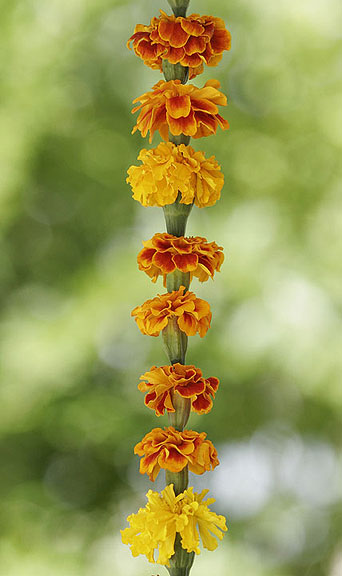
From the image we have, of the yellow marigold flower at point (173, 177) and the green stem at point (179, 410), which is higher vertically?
the yellow marigold flower at point (173, 177)

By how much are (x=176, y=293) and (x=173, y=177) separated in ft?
0.36

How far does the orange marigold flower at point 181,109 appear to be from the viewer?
27.0 inches

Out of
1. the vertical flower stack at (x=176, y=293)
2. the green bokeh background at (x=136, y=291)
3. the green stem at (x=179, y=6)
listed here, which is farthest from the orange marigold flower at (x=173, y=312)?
the green bokeh background at (x=136, y=291)

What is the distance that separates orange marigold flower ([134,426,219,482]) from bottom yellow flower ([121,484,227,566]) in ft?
0.09

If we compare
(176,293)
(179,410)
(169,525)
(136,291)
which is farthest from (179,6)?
(136,291)

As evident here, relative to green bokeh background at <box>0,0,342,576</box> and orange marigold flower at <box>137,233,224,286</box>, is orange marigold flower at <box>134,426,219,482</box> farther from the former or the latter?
green bokeh background at <box>0,0,342,576</box>

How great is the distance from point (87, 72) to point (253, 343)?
3.26 feet

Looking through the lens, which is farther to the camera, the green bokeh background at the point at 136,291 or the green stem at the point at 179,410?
the green bokeh background at the point at 136,291

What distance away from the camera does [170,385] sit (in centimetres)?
69

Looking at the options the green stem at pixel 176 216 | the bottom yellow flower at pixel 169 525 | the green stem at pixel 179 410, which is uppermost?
the green stem at pixel 176 216

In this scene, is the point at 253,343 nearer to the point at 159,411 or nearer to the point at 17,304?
the point at 17,304

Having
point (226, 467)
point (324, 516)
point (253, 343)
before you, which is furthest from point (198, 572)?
point (253, 343)

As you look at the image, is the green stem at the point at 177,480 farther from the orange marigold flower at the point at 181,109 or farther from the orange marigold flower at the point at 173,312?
the orange marigold flower at the point at 181,109

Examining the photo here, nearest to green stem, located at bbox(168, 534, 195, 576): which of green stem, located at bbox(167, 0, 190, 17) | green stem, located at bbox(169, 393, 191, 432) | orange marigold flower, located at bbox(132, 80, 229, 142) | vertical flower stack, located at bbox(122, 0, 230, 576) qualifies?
vertical flower stack, located at bbox(122, 0, 230, 576)
